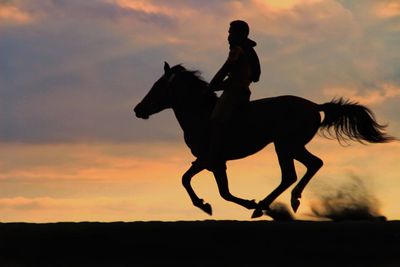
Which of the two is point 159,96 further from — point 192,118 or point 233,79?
point 233,79

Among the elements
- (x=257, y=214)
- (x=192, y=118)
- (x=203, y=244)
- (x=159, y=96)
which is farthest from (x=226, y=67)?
(x=203, y=244)

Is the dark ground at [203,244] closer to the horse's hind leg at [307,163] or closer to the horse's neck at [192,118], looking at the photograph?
the horse's hind leg at [307,163]

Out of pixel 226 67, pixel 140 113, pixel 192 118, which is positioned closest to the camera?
pixel 226 67

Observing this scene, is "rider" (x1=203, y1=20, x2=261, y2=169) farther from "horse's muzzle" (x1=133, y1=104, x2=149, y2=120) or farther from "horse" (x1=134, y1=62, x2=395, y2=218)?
"horse's muzzle" (x1=133, y1=104, x2=149, y2=120)

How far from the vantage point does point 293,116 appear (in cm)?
1347

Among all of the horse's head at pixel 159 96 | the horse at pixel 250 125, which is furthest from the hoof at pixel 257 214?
the horse's head at pixel 159 96

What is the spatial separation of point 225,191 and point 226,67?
1.83m

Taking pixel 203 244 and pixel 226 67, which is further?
pixel 226 67

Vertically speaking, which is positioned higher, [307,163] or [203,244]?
[307,163]

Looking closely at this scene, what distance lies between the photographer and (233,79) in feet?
43.3

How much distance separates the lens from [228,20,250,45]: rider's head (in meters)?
13.2

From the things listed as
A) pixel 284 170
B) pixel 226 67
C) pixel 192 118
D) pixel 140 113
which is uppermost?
pixel 226 67

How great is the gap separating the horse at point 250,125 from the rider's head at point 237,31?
0.94m

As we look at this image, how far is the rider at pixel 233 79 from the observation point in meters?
13.1
